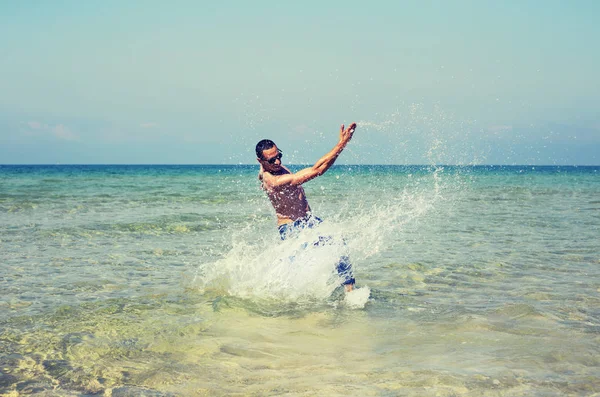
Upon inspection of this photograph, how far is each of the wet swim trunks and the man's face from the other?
678mm

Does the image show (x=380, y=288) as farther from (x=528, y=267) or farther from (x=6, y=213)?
(x=6, y=213)

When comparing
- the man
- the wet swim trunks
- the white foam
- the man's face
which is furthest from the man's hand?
the white foam

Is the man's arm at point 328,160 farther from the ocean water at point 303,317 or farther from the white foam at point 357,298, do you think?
the white foam at point 357,298

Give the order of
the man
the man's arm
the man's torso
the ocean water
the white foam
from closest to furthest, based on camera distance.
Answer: the ocean water < the man's arm < the white foam < the man < the man's torso

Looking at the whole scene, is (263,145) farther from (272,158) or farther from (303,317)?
(303,317)

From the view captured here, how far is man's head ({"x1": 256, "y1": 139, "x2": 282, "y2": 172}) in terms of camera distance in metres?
5.93

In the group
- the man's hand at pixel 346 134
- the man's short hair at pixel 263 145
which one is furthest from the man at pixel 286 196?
the man's hand at pixel 346 134

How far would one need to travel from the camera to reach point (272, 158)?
19.4 ft

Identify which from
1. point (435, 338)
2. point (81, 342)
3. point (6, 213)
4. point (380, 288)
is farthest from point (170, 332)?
point (6, 213)

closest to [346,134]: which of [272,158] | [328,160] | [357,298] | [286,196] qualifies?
[328,160]

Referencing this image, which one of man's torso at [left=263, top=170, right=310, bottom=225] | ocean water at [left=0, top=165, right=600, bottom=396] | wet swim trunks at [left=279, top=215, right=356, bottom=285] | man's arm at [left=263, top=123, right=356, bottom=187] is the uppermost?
man's arm at [left=263, top=123, right=356, bottom=187]

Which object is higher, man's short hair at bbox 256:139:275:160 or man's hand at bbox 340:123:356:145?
man's hand at bbox 340:123:356:145

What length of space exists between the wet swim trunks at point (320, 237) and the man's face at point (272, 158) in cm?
68

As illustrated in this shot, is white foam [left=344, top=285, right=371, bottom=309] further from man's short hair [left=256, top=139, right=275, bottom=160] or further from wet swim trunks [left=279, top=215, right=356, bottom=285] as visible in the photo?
man's short hair [left=256, top=139, right=275, bottom=160]
